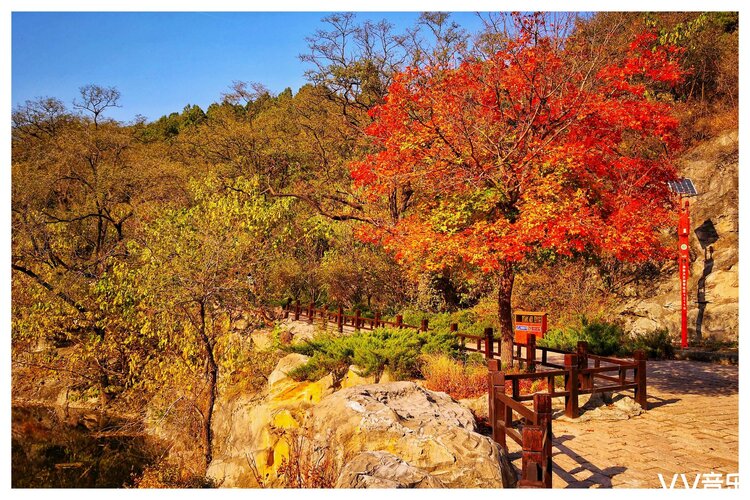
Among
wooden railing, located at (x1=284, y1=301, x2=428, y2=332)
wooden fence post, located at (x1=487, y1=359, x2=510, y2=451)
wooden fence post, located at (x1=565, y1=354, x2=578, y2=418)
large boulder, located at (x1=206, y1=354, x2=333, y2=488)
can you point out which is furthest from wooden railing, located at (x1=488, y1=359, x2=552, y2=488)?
wooden railing, located at (x1=284, y1=301, x2=428, y2=332)

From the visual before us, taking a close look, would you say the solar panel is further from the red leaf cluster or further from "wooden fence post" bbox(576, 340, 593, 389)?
"wooden fence post" bbox(576, 340, 593, 389)

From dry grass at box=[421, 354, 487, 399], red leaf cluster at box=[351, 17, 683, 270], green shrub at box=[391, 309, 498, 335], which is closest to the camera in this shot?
red leaf cluster at box=[351, 17, 683, 270]

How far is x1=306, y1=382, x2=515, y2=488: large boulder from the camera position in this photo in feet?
17.2

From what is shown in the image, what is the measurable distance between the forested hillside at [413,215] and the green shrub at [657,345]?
2.62 m

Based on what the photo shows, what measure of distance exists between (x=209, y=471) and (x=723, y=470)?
8223 mm

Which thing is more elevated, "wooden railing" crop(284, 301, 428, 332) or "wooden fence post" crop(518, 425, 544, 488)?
"wooden fence post" crop(518, 425, 544, 488)

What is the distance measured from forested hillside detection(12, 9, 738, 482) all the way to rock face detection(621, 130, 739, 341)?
0.85m

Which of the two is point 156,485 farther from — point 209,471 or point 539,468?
point 539,468

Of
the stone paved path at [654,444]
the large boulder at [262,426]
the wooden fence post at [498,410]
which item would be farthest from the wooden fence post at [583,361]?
the large boulder at [262,426]

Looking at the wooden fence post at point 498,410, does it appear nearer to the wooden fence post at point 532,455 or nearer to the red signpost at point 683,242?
the wooden fence post at point 532,455

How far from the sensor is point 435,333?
1323 cm

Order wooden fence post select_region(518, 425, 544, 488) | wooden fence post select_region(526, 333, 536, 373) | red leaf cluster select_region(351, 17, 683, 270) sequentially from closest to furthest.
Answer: wooden fence post select_region(518, 425, 544, 488), red leaf cluster select_region(351, 17, 683, 270), wooden fence post select_region(526, 333, 536, 373)

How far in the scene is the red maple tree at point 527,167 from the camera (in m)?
9.21

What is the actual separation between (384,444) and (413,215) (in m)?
6.78
